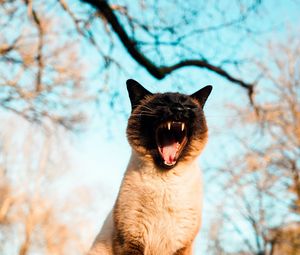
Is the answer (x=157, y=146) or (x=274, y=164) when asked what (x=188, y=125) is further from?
(x=274, y=164)

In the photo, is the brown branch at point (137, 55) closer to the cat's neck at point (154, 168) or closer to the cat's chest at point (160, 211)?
the cat's neck at point (154, 168)

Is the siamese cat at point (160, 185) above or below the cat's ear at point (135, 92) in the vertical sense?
below

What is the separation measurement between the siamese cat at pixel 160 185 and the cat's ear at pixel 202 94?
18cm

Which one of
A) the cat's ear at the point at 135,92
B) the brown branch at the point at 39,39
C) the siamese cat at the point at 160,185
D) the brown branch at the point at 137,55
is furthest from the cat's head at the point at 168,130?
the brown branch at the point at 39,39

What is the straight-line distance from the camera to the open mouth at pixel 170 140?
261 cm

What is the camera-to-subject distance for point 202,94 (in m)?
3.00

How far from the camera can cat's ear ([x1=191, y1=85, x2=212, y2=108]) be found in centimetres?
298

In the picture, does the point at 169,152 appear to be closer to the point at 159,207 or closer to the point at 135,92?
the point at 159,207

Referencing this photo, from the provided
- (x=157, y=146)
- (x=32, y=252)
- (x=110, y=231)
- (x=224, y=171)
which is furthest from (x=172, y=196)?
(x=32, y=252)

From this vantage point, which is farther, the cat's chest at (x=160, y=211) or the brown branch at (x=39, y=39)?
the brown branch at (x=39, y=39)

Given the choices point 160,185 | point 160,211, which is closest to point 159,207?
point 160,211

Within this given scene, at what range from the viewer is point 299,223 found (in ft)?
49.5

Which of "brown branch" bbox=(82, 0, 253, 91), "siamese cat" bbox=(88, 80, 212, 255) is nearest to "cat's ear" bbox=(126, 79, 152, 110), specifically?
"siamese cat" bbox=(88, 80, 212, 255)

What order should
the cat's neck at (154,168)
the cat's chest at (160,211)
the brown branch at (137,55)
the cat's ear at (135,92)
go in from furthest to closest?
the brown branch at (137,55) → the cat's ear at (135,92) → the cat's neck at (154,168) → the cat's chest at (160,211)
